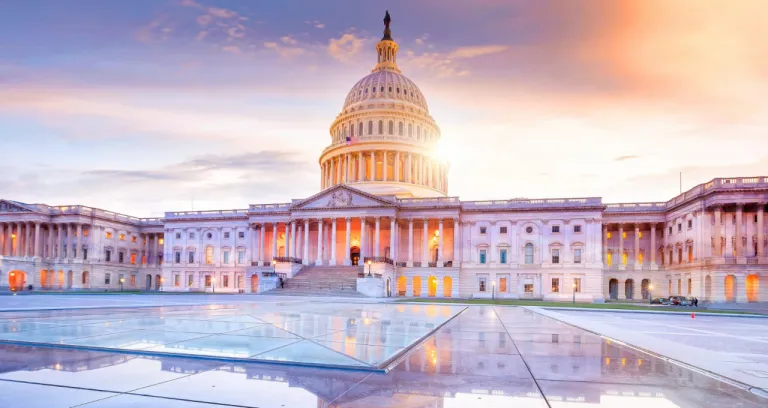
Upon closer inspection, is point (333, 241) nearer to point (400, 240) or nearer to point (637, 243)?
point (400, 240)

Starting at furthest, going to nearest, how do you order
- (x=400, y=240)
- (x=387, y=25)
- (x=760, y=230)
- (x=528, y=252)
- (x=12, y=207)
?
(x=387, y=25)
(x=12, y=207)
(x=400, y=240)
(x=528, y=252)
(x=760, y=230)

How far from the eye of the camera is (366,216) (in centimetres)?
8050

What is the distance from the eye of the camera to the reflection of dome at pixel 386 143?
101375 mm

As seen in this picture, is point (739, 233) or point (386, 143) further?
point (386, 143)

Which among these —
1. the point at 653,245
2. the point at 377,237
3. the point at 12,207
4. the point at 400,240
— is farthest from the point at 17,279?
the point at 653,245

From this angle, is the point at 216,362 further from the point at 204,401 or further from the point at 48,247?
the point at 48,247

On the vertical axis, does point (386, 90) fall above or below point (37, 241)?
above

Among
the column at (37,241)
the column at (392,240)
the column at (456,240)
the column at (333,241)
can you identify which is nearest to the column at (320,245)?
the column at (333,241)

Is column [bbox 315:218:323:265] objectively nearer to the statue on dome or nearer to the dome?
the dome

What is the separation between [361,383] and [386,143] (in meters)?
95.0

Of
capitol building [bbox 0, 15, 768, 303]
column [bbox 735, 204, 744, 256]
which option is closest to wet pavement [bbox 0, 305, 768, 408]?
capitol building [bbox 0, 15, 768, 303]

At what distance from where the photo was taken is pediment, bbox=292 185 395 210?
80188 millimetres

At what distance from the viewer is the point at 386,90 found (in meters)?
110

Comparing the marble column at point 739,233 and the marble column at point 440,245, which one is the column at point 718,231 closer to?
the marble column at point 739,233
